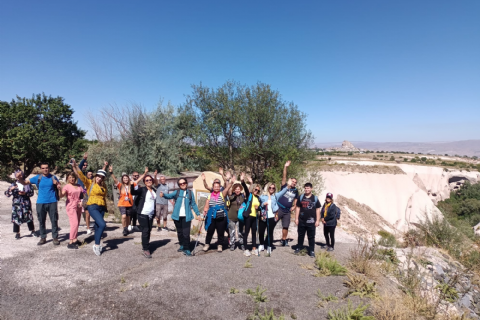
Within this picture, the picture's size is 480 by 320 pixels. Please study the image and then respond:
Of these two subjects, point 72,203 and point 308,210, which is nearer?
point 72,203

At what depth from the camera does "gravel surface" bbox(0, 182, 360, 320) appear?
402 centimetres

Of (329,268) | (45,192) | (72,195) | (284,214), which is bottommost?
(329,268)

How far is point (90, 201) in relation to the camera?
6.00 meters

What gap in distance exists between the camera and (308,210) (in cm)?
646

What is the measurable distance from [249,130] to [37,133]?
15.6 metres

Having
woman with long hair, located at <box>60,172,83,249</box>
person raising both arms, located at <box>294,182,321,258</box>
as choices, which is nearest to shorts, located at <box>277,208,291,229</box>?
person raising both arms, located at <box>294,182,321,258</box>

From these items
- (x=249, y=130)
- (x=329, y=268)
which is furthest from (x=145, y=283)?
(x=249, y=130)

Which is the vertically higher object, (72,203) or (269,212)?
(72,203)

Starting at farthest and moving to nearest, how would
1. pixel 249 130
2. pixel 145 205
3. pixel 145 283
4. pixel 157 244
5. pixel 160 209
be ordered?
pixel 249 130 < pixel 160 209 < pixel 157 244 < pixel 145 205 < pixel 145 283

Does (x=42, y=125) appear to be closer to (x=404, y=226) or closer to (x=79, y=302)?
(x=79, y=302)

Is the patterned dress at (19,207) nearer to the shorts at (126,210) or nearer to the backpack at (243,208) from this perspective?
the shorts at (126,210)

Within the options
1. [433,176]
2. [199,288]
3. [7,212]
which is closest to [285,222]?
[199,288]

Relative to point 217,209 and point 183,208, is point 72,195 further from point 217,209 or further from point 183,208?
point 217,209

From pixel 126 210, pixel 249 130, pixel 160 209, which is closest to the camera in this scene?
pixel 126 210
